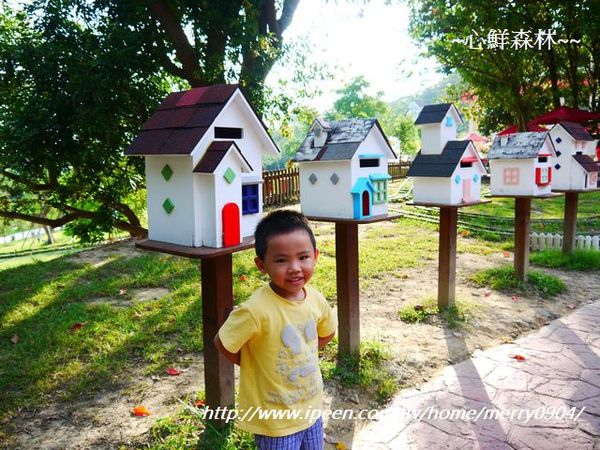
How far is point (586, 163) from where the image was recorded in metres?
7.15

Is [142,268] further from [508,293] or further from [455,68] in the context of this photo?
[455,68]

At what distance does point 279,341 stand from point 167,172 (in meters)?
1.40

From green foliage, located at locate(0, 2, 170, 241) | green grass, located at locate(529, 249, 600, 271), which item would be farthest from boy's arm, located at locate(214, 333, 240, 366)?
green grass, located at locate(529, 249, 600, 271)

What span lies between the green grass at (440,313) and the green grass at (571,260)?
310 cm

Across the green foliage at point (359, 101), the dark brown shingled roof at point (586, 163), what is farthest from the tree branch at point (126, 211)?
the green foliage at point (359, 101)

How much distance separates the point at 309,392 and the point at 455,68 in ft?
50.2

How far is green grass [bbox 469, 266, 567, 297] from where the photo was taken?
655cm

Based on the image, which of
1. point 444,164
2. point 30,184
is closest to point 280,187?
point 30,184

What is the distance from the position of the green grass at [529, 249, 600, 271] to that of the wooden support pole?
6.77 meters

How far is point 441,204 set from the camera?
4.93m

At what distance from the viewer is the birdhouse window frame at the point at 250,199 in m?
3.04

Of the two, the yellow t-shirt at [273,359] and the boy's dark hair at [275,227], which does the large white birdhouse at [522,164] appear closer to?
the boy's dark hair at [275,227]

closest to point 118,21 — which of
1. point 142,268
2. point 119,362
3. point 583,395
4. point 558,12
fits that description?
point 142,268

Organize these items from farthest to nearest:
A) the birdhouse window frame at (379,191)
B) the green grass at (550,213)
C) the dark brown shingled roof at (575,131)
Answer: the green grass at (550,213) → the dark brown shingled roof at (575,131) → the birdhouse window frame at (379,191)
